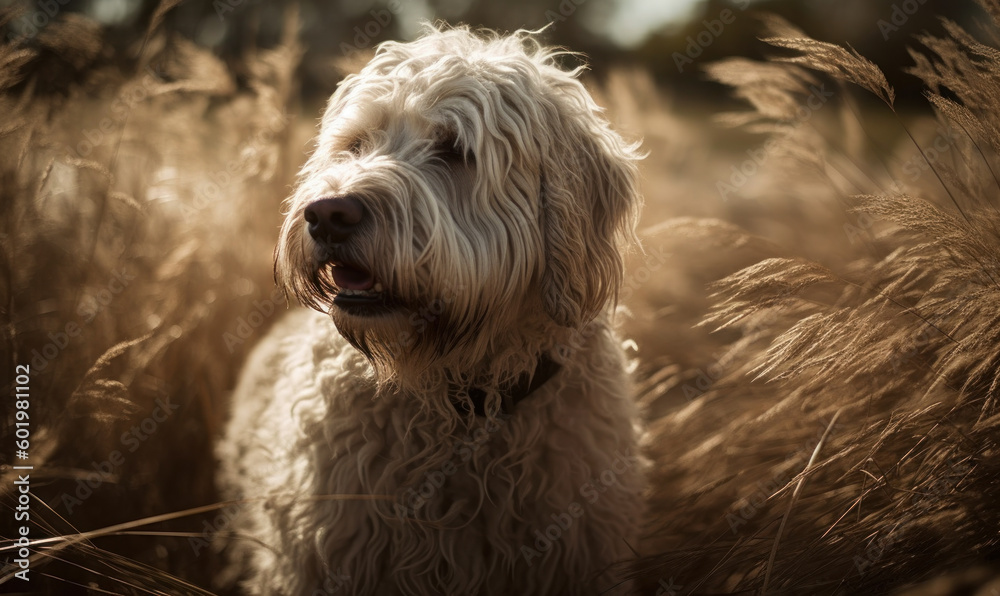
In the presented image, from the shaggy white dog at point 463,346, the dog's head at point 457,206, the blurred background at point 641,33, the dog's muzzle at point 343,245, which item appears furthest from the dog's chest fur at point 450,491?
the blurred background at point 641,33

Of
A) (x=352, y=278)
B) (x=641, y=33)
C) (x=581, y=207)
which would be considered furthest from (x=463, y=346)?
(x=641, y=33)

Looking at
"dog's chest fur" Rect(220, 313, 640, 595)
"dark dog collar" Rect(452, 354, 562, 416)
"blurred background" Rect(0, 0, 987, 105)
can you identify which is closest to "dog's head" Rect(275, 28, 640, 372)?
"dark dog collar" Rect(452, 354, 562, 416)

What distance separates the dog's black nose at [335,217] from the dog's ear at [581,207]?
0.73m

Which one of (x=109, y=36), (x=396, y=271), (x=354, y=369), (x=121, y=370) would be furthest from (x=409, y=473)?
(x=109, y=36)

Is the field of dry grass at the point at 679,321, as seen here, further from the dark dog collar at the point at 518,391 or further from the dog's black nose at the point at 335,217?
the dog's black nose at the point at 335,217

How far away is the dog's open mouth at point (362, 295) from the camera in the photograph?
226 cm

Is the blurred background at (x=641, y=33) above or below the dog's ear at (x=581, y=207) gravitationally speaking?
above

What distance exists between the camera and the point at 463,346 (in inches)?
96.0

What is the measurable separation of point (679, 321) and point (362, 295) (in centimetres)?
347

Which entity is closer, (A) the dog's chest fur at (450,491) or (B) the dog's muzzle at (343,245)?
(B) the dog's muzzle at (343,245)

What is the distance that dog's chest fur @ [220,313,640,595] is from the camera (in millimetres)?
2531

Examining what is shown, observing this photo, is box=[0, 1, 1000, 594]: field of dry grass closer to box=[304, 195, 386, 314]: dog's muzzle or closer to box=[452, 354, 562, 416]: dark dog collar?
box=[452, 354, 562, 416]: dark dog collar

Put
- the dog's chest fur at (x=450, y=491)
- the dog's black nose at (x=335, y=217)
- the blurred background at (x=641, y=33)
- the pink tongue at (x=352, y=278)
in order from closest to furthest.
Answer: the dog's black nose at (x=335, y=217)
the pink tongue at (x=352, y=278)
the dog's chest fur at (x=450, y=491)
the blurred background at (x=641, y=33)

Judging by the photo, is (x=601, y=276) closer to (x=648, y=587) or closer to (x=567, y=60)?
(x=648, y=587)
